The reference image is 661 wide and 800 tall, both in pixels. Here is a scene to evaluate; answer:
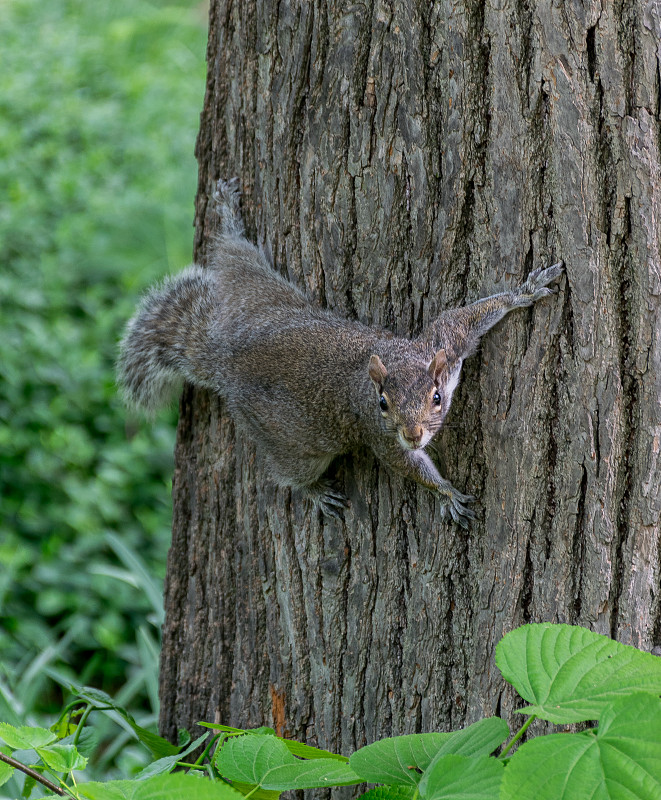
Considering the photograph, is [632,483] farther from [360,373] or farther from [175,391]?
[175,391]

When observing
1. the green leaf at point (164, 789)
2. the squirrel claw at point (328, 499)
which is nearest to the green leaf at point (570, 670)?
the green leaf at point (164, 789)

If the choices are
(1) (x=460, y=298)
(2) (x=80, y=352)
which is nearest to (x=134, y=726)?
(1) (x=460, y=298)

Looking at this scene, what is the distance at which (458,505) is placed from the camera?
1.52m

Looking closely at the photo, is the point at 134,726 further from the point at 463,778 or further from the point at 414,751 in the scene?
the point at 463,778

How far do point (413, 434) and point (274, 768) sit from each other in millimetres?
702

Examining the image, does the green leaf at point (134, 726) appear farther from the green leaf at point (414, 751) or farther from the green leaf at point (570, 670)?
the green leaf at point (570, 670)

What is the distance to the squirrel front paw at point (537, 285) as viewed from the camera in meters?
1.42

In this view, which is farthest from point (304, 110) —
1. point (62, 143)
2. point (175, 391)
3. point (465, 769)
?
point (62, 143)

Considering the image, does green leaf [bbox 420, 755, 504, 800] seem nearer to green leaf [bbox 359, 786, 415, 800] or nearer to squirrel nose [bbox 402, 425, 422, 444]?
green leaf [bbox 359, 786, 415, 800]

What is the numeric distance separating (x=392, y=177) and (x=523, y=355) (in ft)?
1.34

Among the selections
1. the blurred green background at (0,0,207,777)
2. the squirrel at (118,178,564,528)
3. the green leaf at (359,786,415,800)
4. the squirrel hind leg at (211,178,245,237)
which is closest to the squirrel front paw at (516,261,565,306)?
the squirrel at (118,178,564,528)

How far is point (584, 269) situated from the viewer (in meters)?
1.41

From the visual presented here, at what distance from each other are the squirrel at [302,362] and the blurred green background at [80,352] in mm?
646

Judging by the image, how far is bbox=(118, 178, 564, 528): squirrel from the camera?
1557 mm
